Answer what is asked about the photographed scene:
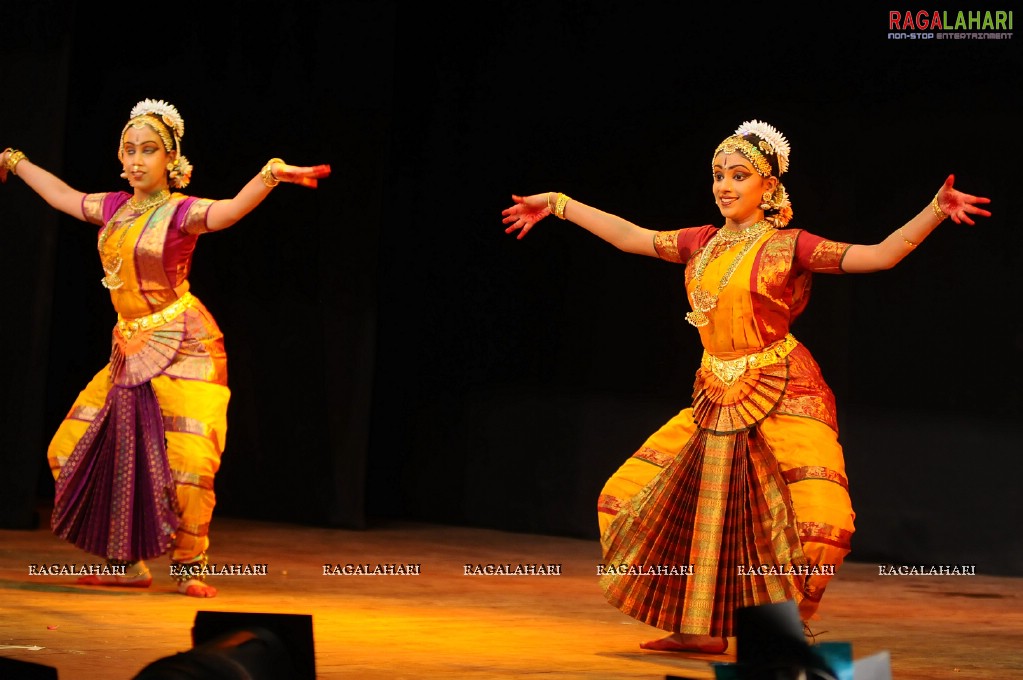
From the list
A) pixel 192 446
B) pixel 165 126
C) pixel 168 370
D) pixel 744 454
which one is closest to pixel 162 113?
pixel 165 126

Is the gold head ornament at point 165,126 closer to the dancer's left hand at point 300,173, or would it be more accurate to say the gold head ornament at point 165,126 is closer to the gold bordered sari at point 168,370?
the gold bordered sari at point 168,370

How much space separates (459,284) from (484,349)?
323 mm

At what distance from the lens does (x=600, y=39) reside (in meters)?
6.98

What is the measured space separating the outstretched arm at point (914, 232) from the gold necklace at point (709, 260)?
0.28 metres

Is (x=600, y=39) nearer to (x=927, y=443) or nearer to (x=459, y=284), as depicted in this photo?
(x=459, y=284)

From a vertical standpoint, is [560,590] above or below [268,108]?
below

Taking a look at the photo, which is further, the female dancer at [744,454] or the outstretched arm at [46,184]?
the outstretched arm at [46,184]

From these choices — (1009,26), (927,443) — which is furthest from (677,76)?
(927,443)

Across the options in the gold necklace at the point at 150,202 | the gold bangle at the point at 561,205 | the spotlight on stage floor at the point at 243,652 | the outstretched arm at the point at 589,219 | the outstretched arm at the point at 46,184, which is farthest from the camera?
the outstretched arm at the point at 46,184

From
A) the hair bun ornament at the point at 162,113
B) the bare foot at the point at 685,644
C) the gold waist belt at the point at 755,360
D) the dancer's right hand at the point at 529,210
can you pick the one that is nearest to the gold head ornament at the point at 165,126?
the hair bun ornament at the point at 162,113

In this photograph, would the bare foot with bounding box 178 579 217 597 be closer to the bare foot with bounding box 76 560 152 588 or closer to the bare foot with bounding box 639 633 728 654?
the bare foot with bounding box 76 560 152 588

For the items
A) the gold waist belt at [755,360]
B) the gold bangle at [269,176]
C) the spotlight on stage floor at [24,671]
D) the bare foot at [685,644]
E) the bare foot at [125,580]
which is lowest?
the bare foot at [125,580]

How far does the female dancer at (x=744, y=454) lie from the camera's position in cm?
419

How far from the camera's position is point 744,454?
4.32 m
